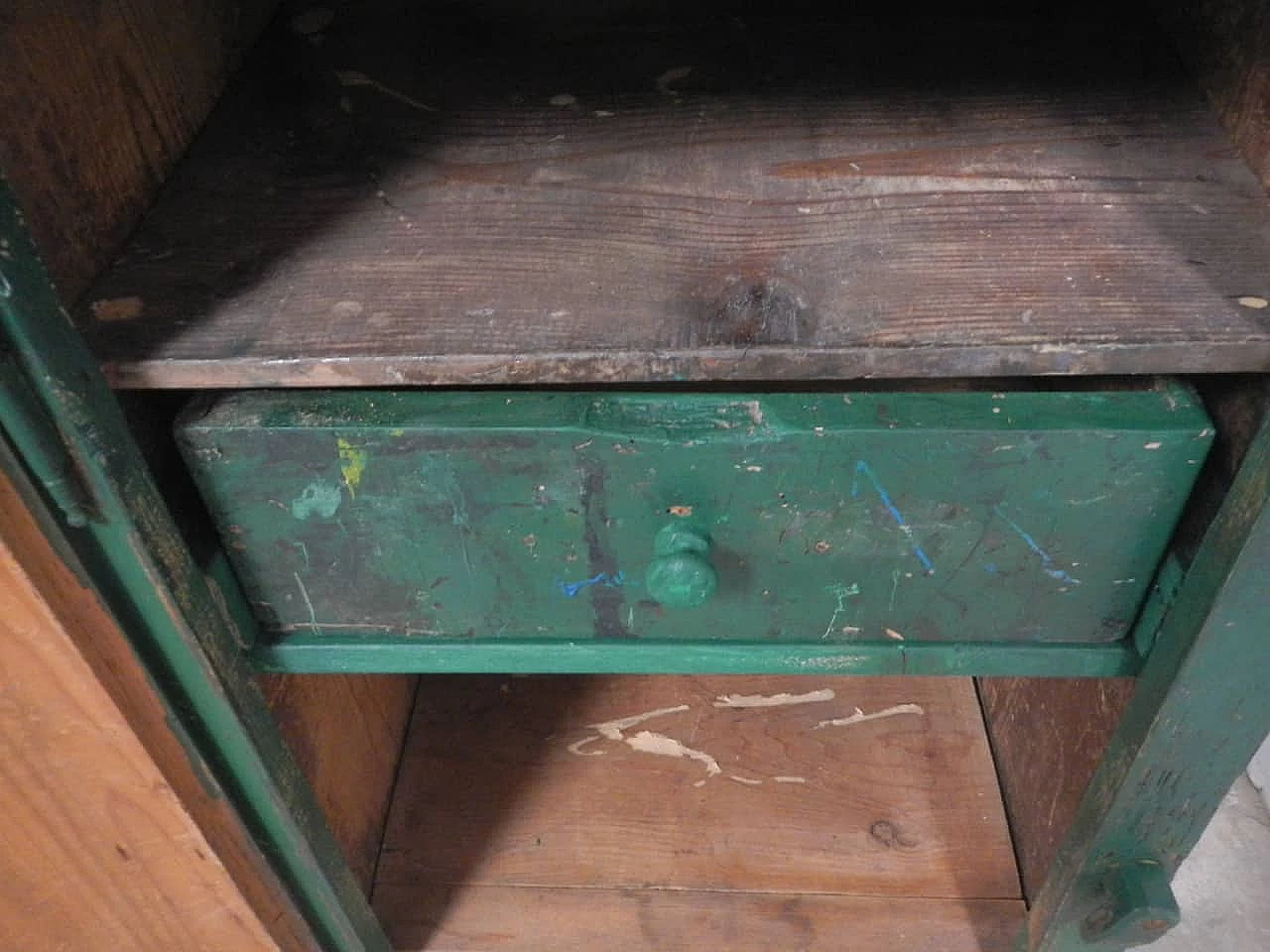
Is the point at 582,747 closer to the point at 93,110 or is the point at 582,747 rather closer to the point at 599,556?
the point at 599,556

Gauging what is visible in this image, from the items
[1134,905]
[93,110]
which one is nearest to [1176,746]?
[1134,905]

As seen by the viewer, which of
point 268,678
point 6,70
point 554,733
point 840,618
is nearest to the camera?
point 6,70

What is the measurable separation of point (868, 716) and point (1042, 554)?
1.75 feet

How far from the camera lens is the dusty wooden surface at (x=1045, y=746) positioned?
754 mm

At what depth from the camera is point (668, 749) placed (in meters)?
1.03

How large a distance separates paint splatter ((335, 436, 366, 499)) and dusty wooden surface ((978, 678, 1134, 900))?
48 centimetres

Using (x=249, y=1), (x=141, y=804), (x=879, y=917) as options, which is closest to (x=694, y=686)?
(x=879, y=917)

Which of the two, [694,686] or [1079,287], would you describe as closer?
[1079,287]

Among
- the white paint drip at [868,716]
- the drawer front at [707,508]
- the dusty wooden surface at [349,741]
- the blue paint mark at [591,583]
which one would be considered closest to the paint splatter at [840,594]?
the drawer front at [707,508]

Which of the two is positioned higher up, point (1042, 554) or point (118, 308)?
point (118, 308)

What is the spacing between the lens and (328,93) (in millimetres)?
703

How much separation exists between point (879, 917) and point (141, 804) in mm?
599

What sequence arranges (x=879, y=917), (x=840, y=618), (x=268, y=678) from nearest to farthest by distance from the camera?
(x=840, y=618), (x=268, y=678), (x=879, y=917)

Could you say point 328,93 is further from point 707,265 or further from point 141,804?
point 141,804
